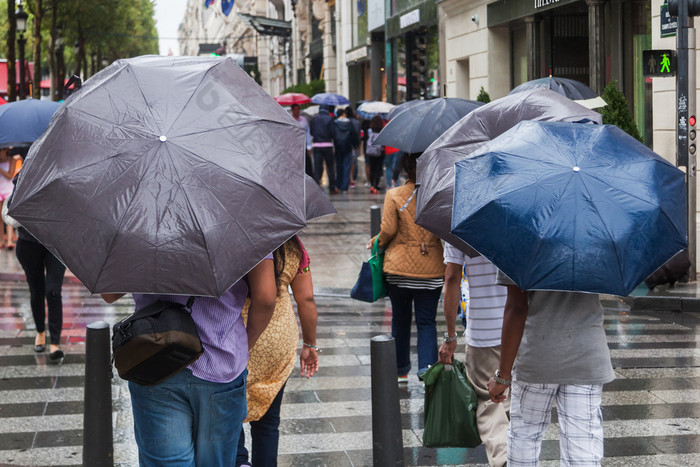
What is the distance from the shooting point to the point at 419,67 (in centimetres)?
3344

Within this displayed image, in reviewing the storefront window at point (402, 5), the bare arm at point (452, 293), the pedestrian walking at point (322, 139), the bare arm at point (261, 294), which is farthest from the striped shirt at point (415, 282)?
the storefront window at point (402, 5)

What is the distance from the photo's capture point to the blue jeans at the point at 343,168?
79.9 feet

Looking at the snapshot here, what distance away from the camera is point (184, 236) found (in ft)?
10.9

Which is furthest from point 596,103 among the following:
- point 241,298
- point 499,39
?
point 499,39

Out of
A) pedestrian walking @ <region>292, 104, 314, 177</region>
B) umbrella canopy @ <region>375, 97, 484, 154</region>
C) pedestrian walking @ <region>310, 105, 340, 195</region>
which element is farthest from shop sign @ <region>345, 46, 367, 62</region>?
umbrella canopy @ <region>375, 97, 484, 154</region>

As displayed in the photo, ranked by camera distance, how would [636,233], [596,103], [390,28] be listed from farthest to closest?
[390,28] → [596,103] → [636,233]

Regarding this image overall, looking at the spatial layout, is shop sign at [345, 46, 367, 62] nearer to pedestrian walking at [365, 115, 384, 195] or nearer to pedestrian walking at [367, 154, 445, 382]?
pedestrian walking at [365, 115, 384, 195]

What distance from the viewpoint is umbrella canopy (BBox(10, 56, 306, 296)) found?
3332mm

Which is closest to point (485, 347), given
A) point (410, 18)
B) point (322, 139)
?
point (322, 139)

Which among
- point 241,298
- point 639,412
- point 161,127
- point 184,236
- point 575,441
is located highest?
point 161,127

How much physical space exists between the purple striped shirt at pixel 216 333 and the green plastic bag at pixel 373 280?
3502mm

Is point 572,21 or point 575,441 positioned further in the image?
point 572,21

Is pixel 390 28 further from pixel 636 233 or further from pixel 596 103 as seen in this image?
pixel 636 233

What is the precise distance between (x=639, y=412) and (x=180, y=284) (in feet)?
13.9
